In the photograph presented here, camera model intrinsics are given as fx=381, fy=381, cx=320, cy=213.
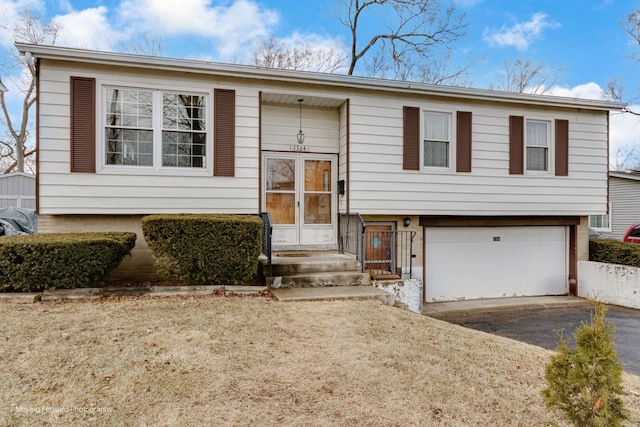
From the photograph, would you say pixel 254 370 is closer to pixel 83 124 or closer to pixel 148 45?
pixel 83 124

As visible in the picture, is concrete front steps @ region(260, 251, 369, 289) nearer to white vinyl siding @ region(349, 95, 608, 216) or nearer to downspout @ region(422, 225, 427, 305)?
white vinyl siding @ region(349, 95, 608, 216)

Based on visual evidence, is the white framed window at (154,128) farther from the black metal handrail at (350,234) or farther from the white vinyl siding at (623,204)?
the white vinyl siding at (623,204)

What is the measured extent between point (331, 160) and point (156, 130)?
3675mm

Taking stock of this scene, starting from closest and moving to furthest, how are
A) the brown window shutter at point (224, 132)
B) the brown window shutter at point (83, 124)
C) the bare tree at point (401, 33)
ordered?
the brown window shutter at point (83, 124)
the brown window shutter at point (224, 132)
the bare tree at point (401, 33)

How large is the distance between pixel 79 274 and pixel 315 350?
389 centimetres

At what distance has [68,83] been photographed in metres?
6.66

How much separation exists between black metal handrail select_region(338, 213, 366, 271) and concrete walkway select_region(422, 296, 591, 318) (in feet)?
6.98

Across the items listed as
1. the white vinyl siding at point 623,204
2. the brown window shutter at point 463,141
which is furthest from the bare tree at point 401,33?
the brown window shutter at point 463,141

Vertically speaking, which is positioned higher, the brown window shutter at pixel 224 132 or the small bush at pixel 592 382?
the brown window shutter at pixel 224 132

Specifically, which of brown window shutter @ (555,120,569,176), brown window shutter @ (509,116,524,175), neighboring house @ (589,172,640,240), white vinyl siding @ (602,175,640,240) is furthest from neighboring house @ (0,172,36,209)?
white vinyl siding @ (602,175,640,240)

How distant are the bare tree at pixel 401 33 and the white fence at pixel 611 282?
12.3 metres

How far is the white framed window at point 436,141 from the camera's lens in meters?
8.66

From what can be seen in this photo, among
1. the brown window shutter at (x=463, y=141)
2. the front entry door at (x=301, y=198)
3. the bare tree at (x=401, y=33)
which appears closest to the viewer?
the front entry door at (x=301, y=198)

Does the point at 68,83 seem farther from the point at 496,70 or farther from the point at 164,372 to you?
the point at 496,70
